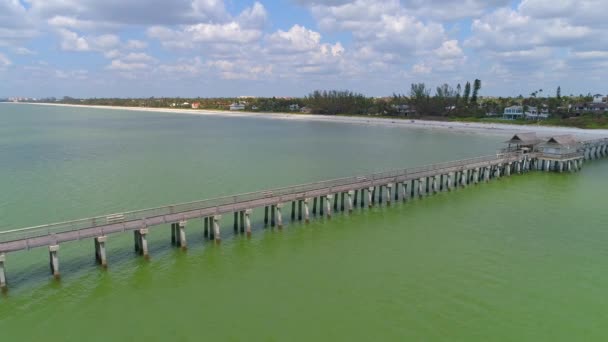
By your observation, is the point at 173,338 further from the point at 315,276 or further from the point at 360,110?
the point at 360,110

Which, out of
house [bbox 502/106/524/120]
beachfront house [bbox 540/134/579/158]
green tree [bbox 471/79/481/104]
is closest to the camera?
beachfront house [bbox 540/134/579/158]

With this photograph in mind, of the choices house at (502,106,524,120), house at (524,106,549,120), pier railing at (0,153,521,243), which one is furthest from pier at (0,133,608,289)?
house at (502,106,524,120)

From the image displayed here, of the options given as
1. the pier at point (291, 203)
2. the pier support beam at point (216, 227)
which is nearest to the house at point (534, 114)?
the pier at point (291, 203)

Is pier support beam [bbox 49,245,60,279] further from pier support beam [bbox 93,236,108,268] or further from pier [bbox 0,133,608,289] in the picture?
pier support beam [bbox 93,236,108,268]

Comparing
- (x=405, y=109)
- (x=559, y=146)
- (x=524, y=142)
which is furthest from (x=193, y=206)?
(x=405, y=109)

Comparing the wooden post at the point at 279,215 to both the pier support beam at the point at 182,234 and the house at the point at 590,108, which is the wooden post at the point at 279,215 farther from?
the house at the point at 590,108

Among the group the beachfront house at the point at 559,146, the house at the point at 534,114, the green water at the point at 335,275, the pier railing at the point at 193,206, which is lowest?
the green water at the point at 335,275

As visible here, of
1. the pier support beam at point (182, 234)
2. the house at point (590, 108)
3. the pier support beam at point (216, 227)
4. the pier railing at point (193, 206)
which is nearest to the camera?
the pier railing at point (193, 206)

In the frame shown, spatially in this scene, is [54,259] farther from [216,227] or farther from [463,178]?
[463,178]
